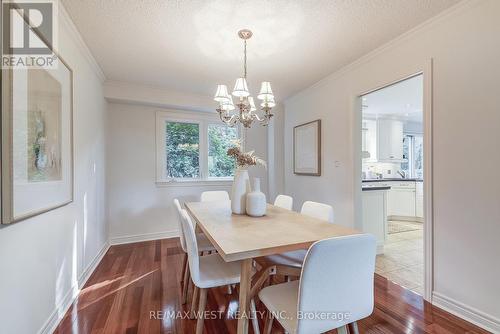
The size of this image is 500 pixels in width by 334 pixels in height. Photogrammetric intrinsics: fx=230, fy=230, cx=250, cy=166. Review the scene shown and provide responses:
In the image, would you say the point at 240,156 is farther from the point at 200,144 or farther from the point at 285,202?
the point at 200,144

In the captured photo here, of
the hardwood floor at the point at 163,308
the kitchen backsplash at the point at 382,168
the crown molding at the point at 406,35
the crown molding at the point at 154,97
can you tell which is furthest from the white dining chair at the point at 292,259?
the kitchen backsplash at the point at 382,168

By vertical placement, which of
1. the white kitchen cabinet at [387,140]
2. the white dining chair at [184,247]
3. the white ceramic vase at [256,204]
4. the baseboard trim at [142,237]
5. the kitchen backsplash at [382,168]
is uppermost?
the white kitchen cabinet at [387,140]

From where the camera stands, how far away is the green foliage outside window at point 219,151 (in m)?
4.02

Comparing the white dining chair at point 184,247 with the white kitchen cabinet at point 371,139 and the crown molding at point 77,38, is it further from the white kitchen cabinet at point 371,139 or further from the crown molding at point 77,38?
the white kitchen cabinet at point 371,139

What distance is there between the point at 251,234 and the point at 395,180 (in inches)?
181

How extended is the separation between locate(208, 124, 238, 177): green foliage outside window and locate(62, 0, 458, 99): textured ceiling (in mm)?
→ 1283

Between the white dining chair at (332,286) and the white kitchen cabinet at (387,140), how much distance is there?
Answer: 4.73 m

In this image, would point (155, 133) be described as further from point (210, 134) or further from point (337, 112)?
point (337, 112)

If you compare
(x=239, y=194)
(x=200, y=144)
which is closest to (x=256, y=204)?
(x=239, y=194)

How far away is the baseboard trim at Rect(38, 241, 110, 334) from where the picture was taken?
154cm

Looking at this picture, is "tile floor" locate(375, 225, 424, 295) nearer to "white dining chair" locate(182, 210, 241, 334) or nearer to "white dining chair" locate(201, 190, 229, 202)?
"white dining chair" locate(182, 210, 241, 334)

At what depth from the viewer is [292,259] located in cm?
170

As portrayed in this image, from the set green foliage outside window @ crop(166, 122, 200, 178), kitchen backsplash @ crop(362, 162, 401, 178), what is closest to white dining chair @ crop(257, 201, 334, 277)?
green foliage outside window @ crop(166, 122, 200, 178)

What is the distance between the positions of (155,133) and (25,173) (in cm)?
244
